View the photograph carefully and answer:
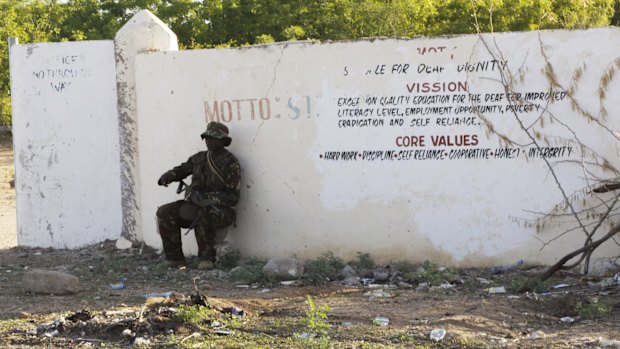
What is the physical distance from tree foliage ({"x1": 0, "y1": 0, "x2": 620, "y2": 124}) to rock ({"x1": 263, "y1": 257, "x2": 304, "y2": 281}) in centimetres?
679

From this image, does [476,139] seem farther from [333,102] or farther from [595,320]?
[595,320]

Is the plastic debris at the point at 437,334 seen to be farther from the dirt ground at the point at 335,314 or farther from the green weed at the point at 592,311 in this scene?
the green weed at the point at 592,311

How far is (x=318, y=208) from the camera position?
26.3 ft

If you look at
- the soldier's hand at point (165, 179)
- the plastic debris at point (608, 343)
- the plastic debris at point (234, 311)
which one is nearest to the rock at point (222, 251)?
the soldier's hand at point (165, 179)

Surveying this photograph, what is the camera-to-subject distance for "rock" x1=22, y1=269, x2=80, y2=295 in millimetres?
7059

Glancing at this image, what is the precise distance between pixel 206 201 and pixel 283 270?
103cm

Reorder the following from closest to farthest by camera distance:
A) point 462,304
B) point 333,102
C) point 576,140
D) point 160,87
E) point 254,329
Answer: point 254,329
point 462,304
point 576,140
point 333,102
point 160,87

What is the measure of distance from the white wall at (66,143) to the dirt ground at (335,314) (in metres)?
1.56

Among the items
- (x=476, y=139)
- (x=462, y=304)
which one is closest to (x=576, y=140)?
(x=476, y=139)

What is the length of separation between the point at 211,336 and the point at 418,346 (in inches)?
46.5

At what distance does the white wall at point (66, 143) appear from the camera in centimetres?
929

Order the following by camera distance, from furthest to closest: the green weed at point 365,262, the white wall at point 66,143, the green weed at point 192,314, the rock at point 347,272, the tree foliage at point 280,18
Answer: the tree foliage at point 280,18 < the white wall at point 66,143 < the green weed at point 365,262 < the rock at point 347,272 < the green weed at point 192,314

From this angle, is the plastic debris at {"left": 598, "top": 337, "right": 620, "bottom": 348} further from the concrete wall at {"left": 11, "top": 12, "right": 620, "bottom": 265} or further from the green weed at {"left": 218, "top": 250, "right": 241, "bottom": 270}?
the green weed at {"left": 218, "top": 250, "right": 241, "bottom": 270}

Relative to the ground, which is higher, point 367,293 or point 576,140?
point 576,140
